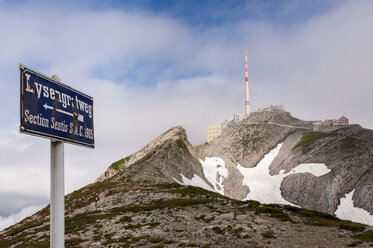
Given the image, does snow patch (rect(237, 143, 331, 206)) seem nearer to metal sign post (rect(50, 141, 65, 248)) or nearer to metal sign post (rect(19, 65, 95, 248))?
metal sign post (rect(19, 65, 95, 248))

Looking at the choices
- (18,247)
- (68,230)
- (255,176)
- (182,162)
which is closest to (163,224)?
(68,230)

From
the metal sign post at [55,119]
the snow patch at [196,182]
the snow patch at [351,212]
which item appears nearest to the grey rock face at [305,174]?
the snow patch at [351,212]

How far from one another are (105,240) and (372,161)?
6198 inches

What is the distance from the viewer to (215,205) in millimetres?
78875

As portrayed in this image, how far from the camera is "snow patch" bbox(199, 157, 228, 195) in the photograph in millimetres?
176875

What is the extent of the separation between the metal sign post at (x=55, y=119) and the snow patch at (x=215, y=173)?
532ft

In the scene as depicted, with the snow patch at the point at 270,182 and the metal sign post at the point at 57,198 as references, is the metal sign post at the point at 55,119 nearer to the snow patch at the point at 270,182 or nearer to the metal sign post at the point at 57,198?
the metal sign post at the point at 57,198

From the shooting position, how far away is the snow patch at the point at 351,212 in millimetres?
152475

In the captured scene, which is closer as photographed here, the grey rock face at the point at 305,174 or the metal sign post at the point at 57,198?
the metal sign post at the point at 57,198

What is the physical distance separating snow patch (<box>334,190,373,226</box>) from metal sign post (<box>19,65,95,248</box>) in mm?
159193

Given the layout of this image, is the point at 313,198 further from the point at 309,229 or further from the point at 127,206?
the point at 309,229

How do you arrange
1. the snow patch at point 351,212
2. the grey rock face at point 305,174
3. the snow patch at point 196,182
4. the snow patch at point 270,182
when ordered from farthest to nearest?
the snow patch at point 270,182
the grey rock face at point 305,174
the snow patch at point 196,182
the snow patch at point 351,212

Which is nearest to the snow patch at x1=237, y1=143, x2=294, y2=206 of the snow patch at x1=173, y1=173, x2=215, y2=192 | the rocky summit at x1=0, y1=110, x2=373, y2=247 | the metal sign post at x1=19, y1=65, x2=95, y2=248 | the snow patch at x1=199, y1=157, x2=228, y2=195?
the rocky summit at x1=0, y1=110, x2=373, y2=247

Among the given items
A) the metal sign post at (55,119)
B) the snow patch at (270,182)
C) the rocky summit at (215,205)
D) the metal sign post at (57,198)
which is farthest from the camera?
the snow patch at (270,182)
